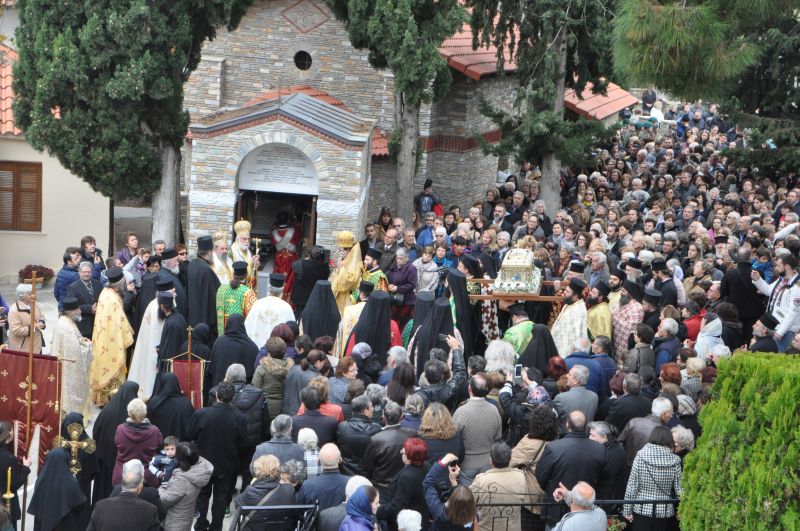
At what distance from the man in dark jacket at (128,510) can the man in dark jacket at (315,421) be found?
162cm

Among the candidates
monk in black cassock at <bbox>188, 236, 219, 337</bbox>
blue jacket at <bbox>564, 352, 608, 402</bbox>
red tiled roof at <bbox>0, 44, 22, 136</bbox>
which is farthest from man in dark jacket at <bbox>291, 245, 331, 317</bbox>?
red tiled roof at <bbox>0, 44, 22, 136</bbox>

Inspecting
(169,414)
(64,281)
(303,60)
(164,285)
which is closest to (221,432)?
(169,414)

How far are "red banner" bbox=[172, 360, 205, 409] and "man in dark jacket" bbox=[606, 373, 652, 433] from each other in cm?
428

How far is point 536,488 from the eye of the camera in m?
9.46

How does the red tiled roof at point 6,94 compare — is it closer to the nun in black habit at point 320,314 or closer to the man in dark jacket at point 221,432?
the nun in black habit at point 320,314

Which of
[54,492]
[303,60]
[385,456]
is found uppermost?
[303,60]

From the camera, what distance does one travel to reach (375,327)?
1323cm

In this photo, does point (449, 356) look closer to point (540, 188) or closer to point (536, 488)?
point (536, 488)

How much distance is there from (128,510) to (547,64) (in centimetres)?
1390

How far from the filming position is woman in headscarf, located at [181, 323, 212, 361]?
12.4 m

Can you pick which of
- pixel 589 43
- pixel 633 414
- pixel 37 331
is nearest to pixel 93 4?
pixel 37 331

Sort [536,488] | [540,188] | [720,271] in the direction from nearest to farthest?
[536,488]
[720,271]
[540,188]

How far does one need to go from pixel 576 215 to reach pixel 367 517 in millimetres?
13041

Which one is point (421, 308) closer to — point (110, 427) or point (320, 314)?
point (320, 314)
